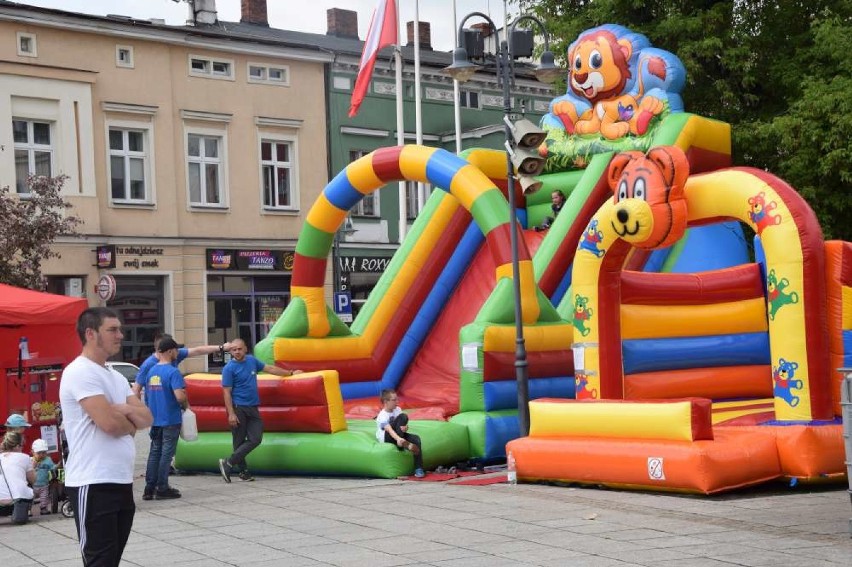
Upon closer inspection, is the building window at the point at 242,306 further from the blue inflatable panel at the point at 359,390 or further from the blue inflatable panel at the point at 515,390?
the blue inflatable panel at the point at 515,390

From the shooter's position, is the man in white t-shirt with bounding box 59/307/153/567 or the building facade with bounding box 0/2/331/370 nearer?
the man in white t-shirt with bounding box 59/307/153/567

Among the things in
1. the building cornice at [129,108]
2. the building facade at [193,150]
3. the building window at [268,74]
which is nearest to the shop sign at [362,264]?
the building facade at [193,150]

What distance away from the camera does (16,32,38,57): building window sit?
2992cm

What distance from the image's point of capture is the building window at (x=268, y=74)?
34344 millimetres

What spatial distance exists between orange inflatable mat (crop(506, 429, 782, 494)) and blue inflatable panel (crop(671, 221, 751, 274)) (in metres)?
4.57

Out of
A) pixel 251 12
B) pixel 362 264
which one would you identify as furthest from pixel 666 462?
pixel 251 12

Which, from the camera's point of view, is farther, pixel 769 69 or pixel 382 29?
pixel 382 29

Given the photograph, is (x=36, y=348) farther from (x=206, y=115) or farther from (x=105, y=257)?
(x=206, y=115)

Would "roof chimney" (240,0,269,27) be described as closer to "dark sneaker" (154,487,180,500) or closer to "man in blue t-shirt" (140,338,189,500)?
"man in blue t-shirt" (140,338,189,500)

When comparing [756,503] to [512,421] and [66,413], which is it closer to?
[512,421]

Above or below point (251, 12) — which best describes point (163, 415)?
below

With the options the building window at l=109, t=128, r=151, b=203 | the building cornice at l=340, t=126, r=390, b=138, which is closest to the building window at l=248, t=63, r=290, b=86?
the building cornice at l=340, t=126, r=390, b=138

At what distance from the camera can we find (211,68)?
3353cm

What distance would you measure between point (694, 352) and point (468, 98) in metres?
26.4
